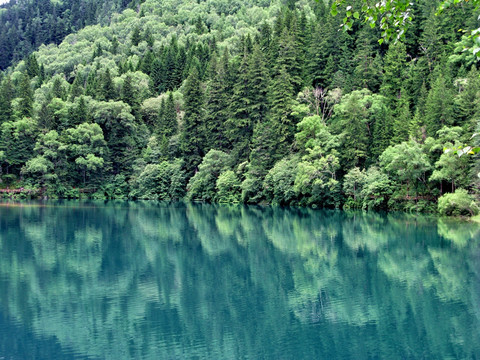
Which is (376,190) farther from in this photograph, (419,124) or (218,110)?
(218,110)

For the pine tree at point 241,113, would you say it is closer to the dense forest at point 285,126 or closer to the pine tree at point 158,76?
the dense forest at point 285,126

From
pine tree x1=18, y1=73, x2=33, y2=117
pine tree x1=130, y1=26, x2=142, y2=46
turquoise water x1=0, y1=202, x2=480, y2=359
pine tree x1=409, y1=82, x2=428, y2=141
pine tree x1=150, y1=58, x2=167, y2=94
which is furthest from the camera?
pine tree x1=130, y1=26, x2=142, y2=46

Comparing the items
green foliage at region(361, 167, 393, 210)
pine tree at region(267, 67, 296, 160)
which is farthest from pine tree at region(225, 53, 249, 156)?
green foliage at region(361, 167, 393, 210)

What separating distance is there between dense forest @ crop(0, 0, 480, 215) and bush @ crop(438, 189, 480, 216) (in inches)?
6.6

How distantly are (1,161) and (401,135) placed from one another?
50326 millimetres

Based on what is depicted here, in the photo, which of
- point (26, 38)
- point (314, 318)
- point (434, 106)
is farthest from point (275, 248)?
point (26, 38)

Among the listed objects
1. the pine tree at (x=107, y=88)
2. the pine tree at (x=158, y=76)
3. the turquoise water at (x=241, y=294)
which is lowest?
the turquoise water at (x=241, y=294)

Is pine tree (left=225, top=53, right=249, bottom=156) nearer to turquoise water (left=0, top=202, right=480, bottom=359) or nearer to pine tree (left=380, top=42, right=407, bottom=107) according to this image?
pine tree (left=380, top=42, right=407, bottom=107)

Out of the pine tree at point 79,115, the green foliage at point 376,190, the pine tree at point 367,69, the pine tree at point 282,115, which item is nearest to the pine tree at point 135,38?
the pine tree at point 79,115

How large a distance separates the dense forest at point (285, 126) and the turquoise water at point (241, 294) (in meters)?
13.1

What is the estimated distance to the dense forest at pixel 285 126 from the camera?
137 feet

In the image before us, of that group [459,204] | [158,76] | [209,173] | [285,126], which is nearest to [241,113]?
[209,173]

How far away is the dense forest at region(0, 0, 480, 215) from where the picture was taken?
41.8 metres

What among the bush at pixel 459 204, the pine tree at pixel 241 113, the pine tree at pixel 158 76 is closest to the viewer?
the bush at pixel 459 204
